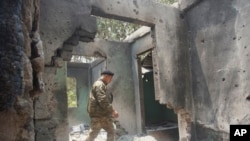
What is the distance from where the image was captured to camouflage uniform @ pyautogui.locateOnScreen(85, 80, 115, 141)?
4066mm

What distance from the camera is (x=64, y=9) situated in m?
3.41

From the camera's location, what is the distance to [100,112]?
4082 millimetres

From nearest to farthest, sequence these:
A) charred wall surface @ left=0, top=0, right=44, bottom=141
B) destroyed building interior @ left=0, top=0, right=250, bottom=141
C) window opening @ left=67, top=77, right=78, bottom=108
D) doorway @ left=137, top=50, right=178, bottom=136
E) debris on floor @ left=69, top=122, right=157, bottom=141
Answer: charred wall surface @ left=0, top=0, right=44, bottom=141, destroyed building interior @ left=0, top=0, right=250, bottom=141, debris on floor @ left=69, top=122, right=157, bottom=141, doorway @ left=137, top=50, right=178, bottom=136, window opening @ left=67, top=77, right=78, bottom=108

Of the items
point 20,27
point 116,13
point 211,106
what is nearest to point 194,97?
point 211,106

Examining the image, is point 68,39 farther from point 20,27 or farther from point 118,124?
point 118,124

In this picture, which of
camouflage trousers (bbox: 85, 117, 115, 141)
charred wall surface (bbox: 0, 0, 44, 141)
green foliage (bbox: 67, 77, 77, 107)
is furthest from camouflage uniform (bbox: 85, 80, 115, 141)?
green foliage (bbox: 67, 77, 77, 107)

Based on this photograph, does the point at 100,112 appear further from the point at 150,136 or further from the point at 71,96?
the point at 71,96

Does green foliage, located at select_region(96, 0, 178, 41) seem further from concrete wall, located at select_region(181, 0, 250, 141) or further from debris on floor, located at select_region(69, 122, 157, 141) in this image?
concrete wall, located at select_region(181, 0, 250, 141)

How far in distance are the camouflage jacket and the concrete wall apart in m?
1.81

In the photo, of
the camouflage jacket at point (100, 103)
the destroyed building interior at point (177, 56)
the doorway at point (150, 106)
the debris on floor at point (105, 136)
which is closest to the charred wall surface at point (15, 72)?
the destroyed building interior at point (177, 56)

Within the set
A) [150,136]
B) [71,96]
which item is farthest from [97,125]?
[71,96]

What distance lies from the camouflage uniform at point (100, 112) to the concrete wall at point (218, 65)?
5.78 ft

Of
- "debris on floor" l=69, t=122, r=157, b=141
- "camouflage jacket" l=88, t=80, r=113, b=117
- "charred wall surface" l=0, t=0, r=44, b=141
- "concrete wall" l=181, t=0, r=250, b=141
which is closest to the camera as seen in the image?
"charred wall surface" l=0, t=0, r=44, b=141

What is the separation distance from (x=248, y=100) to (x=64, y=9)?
323 cm
